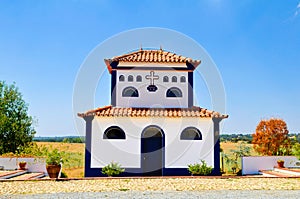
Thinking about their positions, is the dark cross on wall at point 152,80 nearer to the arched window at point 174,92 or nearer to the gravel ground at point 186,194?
the arched window at point 174,92

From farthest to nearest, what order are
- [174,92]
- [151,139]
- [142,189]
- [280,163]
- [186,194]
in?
[280,163]
[174,92]
[151,139]
[142,189]
[186,194]

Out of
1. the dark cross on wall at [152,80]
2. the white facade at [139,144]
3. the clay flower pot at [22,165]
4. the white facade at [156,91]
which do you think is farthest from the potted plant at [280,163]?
the clay flower pot at [22,165]

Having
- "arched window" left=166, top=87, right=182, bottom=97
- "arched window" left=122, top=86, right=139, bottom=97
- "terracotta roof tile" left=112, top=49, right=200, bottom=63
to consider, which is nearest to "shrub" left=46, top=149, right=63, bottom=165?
"arched window" left=122, top=86, right=139, bottom=97

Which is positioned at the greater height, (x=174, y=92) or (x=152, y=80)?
(x=152, y=80)

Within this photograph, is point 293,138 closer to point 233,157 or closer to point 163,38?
point 233,157

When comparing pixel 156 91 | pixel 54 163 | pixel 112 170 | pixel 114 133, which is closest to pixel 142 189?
pixel 112 170

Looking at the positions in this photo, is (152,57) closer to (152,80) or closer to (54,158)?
(152,80)

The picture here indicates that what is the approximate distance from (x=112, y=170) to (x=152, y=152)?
240 cm

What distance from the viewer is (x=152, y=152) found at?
56.0 feet

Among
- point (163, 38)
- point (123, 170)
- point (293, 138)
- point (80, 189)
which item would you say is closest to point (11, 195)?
point (80, 189)

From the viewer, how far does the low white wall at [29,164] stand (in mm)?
18453

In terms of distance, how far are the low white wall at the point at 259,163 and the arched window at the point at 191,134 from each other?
349cm

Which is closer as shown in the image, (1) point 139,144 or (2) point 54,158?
(2) point 54,158

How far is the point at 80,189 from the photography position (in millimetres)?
11445
